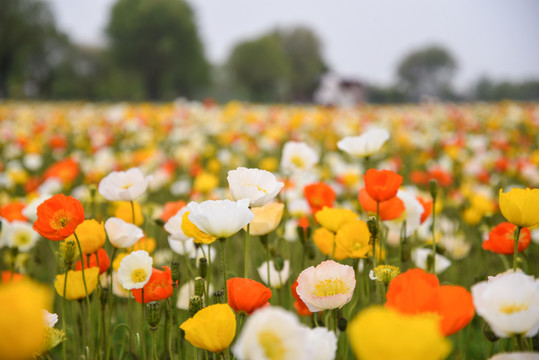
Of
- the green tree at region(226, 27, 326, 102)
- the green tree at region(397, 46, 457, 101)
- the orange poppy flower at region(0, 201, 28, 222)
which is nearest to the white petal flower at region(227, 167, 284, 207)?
the orange poppy flower at region(0, 201, 28, 222)

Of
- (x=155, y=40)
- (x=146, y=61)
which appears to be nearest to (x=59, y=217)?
(x=146, y=61)

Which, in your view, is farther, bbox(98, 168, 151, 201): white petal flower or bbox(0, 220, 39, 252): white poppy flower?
bbox(0, 220, 39, 252): white poppy flower

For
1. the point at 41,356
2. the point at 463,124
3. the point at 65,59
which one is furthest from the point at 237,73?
the point at 41,356

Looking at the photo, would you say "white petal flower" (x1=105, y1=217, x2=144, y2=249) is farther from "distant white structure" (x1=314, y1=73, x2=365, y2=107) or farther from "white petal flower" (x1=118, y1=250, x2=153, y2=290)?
"distant white structure" (x1=314, y1=73, x2=365, y2=107)

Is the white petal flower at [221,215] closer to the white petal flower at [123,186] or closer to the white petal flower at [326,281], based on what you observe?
the white petal flower at [326,281]

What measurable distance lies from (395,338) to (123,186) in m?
1.02

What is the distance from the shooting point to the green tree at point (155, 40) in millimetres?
28641

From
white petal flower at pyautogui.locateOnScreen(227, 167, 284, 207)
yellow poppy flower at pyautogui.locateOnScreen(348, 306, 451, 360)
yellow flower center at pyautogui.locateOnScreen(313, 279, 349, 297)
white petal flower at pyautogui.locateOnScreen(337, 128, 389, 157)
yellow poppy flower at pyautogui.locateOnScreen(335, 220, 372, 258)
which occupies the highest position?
white petal flower at pyautogui.locateOnScreen(337, 128, 389, 157)

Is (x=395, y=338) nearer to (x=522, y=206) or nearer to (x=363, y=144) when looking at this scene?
(x=522, y=206)

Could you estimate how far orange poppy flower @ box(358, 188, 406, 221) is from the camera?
1.20 meters

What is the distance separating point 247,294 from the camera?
2.64 feet

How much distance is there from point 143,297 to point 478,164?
288cm

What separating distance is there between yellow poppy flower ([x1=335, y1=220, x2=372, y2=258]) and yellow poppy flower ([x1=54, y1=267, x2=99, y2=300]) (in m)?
0.59

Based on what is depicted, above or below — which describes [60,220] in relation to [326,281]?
above
